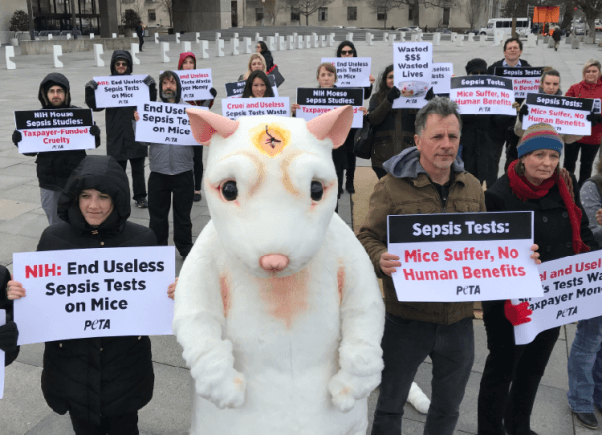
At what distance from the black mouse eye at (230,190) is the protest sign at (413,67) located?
13.7ft

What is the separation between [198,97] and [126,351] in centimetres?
506

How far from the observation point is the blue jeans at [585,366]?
3305mm

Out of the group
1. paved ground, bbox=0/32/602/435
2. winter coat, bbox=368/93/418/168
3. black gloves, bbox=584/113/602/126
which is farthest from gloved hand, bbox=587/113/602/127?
paved ground, bbox=0/32/602/435

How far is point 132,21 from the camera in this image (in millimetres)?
49812

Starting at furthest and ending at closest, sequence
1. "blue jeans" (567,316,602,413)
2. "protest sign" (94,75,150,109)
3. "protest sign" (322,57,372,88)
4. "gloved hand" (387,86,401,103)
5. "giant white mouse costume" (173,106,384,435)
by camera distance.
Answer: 1. "protest sign" (322,57,372,88)
2. "protest sign" (94,75,150,109)
3. "gloved hand" (387,86,401,103)
4. "blue jeans" (567,316,602,413)
5. "giant white mouse costume" (173,106,384,435)

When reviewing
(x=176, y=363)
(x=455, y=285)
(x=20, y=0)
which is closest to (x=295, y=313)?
(x=455, y=285)

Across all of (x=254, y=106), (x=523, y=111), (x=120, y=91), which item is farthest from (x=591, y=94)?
(x=120, y=91)

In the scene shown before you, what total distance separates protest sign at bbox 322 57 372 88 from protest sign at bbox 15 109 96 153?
3580 millimetres

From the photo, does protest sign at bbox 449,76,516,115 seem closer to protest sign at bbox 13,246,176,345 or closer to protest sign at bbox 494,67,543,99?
protest sign at bbox 494,67,543,99

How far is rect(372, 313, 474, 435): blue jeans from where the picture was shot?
2668mm

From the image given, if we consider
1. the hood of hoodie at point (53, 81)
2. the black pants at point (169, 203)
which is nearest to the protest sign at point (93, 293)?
the black pants at point (169, 203)

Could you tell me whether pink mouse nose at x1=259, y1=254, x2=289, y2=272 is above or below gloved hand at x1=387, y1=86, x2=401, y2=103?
below

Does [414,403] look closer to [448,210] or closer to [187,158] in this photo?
[448,210]

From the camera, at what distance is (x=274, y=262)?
5.94ft
